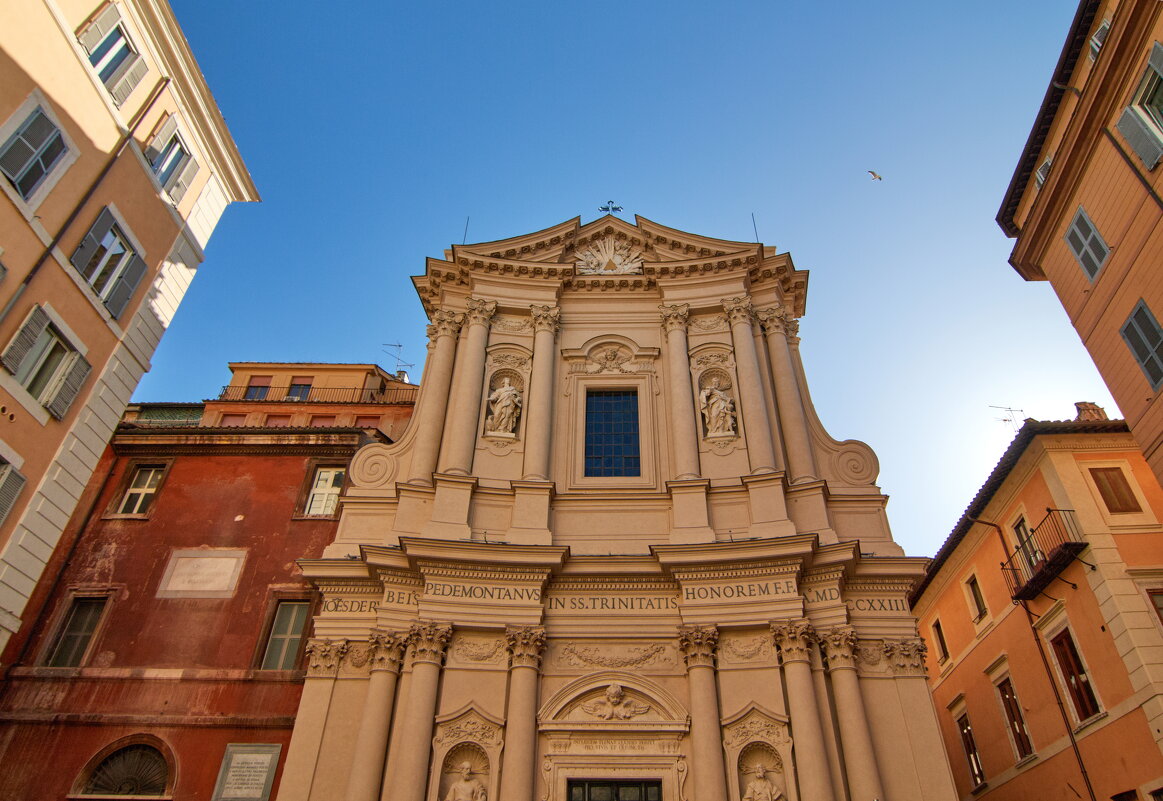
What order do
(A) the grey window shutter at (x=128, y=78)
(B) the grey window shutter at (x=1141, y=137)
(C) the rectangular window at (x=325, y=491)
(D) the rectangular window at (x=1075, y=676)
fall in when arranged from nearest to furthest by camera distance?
(B) the grey window shutter at (x=1141, y=137), (A) the grey window shutter at (x=128, y=78), (D) the rectangular window at (x=1075, y=676), (C) the rectangular window at (x=325, y=491)

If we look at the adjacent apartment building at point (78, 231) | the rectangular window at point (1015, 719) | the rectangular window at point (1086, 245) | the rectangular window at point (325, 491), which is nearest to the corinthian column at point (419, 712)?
the rectangular window at point (325, 491)

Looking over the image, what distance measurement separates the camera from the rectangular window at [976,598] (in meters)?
22.6

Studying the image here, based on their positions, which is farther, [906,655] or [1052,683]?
[1052,683]

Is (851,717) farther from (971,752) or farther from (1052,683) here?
(971,752)

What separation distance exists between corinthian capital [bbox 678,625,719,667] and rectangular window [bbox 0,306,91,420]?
1127 centimetres

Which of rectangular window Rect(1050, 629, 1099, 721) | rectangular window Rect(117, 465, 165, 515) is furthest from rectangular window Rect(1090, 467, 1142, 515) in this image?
rectangular window Rect(117, 465, 165, 515)

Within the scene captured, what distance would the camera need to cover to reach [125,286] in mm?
15422

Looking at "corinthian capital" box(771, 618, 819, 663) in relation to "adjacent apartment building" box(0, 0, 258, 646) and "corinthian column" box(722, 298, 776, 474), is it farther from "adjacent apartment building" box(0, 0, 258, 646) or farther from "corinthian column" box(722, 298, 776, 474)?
"adjacent apartment building" box(0, 0, 258, 646)

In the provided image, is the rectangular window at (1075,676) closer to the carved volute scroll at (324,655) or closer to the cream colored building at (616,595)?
the cream colored building at (616,595)

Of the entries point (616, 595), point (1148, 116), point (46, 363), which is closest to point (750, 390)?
point (616, 595)

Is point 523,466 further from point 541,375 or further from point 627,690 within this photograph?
point 627,690

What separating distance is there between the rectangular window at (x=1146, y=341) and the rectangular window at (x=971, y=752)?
42.9 feet

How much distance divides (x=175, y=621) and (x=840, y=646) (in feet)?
41.3

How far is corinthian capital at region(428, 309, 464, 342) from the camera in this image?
20.5 metres
